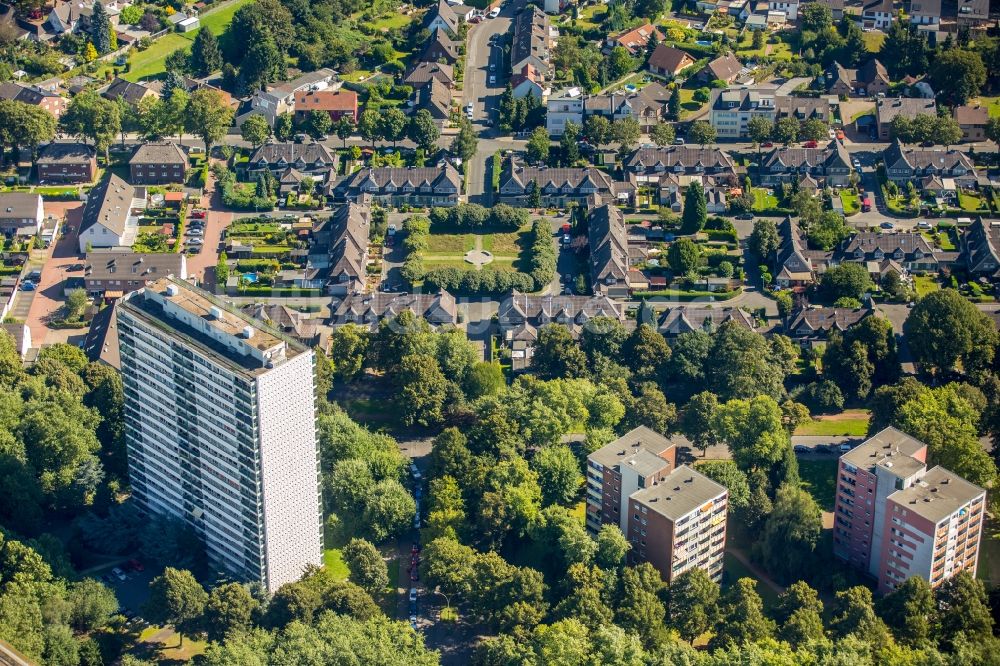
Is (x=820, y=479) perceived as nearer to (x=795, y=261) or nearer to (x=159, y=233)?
(x=795, y=261)

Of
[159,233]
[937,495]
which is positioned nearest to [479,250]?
[159,233]

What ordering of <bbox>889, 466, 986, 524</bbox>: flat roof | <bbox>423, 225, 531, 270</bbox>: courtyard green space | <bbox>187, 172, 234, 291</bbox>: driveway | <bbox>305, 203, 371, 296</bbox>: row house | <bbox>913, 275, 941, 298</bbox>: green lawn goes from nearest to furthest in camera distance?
1. <bbox>889, 466, 986, 524</bbox>: flat roof
2. <bbox>305, 203, 371, 296</bbox>: row house
3. <bbox>913, 275, 941, 298</bbox>: green lawn
4. <bbox>187, 172, 234, 291</bbox>: driveway
5. <bbox>423, 225, 531, 270</bbox>: courtyard green space

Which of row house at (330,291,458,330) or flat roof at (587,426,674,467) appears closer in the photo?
flat roof at (587,426,674,467)

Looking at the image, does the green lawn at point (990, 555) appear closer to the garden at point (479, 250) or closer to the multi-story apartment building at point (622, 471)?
the multi-story apartment building at point (622, 471)

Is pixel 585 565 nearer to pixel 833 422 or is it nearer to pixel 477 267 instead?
pixel 833 422

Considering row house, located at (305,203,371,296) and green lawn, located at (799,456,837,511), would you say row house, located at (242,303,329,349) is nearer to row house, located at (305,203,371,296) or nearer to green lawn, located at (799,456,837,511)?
row house, located at (305,203,371,296)

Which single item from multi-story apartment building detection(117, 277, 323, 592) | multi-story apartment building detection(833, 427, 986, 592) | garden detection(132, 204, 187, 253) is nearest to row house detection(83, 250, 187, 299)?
garden detection(132, 204, 187, 253)

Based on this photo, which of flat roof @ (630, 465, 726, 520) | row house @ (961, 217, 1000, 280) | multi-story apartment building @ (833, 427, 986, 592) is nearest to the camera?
multi-story apartment building @ (833, 427, 986, 592)

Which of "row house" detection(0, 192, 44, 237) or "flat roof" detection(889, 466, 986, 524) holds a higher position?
"row house" detection(0, 192, 44, 237)
